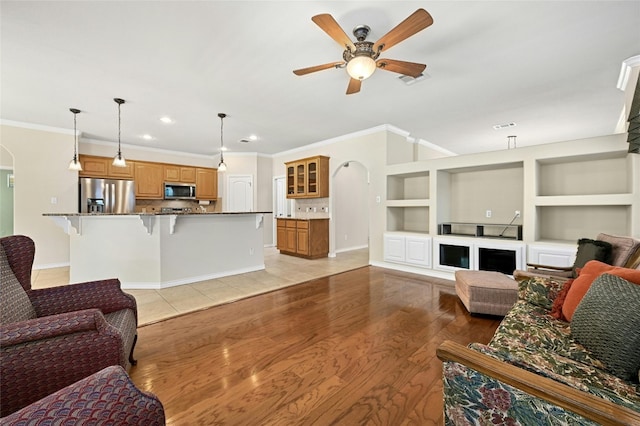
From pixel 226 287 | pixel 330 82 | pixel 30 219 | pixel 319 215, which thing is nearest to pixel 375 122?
pixel 330 82

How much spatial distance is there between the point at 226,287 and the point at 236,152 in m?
4.67

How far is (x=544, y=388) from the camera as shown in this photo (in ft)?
2.84

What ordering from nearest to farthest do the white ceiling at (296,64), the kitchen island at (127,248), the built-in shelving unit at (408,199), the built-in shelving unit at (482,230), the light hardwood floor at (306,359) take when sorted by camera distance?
the light hardwood floor at (306,359), the white ceiling at (296,64), the kitchen island at (127,248), the built-in shelving unit at (482,230), the built-in shelving unit at (408,199)

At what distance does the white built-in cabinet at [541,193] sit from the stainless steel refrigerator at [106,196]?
596 cm

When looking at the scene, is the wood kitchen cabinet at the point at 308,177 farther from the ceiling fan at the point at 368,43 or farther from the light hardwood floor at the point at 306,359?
the ceiling fan at the point at 368,43

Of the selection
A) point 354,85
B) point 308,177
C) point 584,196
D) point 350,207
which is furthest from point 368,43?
point 350,207

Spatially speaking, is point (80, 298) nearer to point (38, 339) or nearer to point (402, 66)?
point (38, 339)

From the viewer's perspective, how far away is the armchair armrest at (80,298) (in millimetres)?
1667

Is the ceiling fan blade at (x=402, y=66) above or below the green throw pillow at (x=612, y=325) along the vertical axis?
above

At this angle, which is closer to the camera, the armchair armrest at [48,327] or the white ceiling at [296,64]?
the armchair armrest at [48,327]

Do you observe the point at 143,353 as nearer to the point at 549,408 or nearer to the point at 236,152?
the point at 549,408

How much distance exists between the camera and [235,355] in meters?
2.17

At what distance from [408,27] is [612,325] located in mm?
2163

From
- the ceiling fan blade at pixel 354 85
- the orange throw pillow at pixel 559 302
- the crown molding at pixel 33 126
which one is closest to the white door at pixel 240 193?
the crown molding at pixel 33 126
